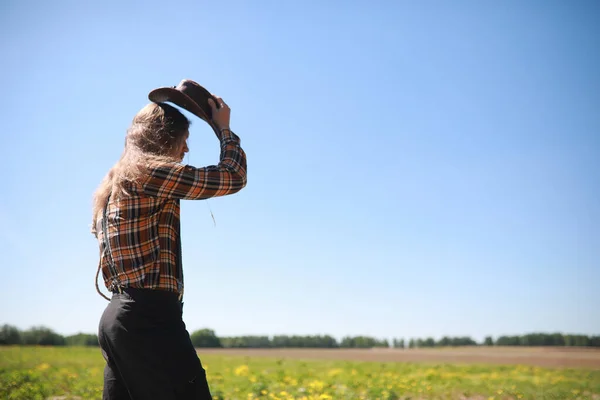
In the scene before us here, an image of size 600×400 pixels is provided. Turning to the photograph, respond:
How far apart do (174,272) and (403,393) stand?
21.2ft

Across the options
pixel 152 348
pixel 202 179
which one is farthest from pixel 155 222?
pixel 152 348

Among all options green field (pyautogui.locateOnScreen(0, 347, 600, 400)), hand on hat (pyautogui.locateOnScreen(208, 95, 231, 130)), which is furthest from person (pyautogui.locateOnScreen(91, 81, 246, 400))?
green field (pyautogui.locateOnScreen(0, 347, 600, 400))

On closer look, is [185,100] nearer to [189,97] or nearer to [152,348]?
[189,97]

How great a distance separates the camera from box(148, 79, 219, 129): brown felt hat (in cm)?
219

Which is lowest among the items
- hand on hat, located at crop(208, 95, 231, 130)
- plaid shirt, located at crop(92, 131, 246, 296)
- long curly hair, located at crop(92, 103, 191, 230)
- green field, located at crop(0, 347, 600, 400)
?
green field, located at crop(0, 347, 600, 400)

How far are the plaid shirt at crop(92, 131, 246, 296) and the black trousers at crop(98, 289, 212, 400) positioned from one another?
0.07 m

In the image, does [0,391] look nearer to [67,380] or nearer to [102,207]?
[67,380]

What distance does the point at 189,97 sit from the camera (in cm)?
219

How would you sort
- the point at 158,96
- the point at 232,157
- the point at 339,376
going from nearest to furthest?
the point at 232,157, the point at 158,96, the point at 339,376

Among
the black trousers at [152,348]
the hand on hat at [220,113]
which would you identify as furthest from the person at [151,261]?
the hand on hat at [220,113]

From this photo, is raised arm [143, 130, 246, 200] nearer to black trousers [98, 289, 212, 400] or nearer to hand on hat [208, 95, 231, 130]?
hand on hat [208, 95, 231, 130]

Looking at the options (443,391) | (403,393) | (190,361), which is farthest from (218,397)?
(190,361)

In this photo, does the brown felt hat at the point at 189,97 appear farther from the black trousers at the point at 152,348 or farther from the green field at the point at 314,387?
the green field at the point at 314,387

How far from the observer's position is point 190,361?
1874mm
